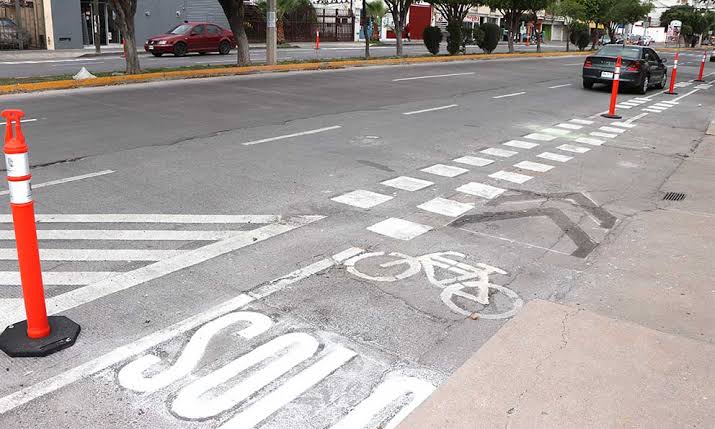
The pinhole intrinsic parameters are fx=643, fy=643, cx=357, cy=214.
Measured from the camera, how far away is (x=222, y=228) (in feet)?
20.7

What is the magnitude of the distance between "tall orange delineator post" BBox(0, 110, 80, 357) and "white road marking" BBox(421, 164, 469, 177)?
5765mm

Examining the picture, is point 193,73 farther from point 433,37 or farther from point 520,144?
point 433,37

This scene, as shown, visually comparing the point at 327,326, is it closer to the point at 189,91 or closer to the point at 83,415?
the point at 83,415

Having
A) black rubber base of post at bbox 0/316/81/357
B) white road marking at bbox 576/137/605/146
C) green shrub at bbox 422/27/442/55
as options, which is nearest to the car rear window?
white road marking at bbox 576/137/605/146

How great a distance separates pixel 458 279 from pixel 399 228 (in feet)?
4.48

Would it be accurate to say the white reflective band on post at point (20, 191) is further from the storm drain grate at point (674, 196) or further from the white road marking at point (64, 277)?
the storm drain grate at point (674, 196)

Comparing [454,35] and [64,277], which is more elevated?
[454,35]

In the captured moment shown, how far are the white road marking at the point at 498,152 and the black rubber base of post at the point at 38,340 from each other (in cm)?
764

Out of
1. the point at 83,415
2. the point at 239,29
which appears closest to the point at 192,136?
the point at 83,415

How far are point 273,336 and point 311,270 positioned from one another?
119cm

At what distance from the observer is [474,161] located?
32.3ft

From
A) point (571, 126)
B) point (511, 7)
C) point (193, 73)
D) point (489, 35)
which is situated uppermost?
point (511, 7)

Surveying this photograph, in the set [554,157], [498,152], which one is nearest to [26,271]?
[498,152]

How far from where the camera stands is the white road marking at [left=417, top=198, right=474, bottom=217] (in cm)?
717
